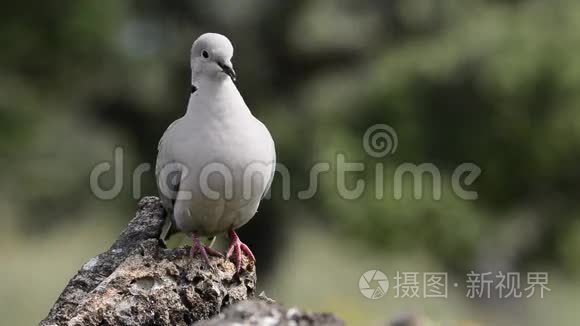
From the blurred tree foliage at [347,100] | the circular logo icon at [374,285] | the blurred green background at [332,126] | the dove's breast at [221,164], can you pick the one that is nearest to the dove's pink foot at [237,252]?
the dove's breast at [221,164]

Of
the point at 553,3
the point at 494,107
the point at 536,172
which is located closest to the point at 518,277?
the point at 536,172

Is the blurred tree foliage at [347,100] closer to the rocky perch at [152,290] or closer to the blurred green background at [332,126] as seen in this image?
the blurred green background at [332,126]

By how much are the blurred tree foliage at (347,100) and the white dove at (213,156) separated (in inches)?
213

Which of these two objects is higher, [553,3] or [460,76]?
[553,3]

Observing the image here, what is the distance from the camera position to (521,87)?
1080 centimetres

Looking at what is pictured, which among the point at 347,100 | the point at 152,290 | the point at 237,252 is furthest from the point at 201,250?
the point at 347,100

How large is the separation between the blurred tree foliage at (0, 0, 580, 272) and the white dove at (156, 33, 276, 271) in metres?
5.41

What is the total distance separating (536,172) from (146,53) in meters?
4.48

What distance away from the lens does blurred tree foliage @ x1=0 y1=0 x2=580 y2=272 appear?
1095 cm

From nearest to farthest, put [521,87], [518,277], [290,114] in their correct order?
[521,87]
[518,277]
[290,114]

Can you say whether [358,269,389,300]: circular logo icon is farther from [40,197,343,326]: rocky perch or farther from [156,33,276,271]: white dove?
[40,197,343,326]: rocky perch

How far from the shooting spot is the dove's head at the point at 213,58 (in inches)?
201

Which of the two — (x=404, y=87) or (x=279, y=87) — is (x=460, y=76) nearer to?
(x=404, y=87)

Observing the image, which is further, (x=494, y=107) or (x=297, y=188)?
(x=297, y=188)
